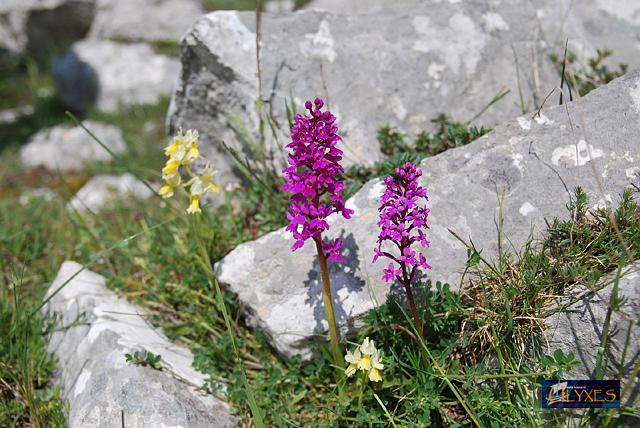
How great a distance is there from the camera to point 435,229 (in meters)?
2.95

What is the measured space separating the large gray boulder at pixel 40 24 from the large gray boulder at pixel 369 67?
955 centimetres

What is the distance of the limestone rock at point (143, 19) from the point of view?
1133 centimetres

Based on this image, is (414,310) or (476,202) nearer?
(414,310)

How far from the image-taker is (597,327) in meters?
2.41

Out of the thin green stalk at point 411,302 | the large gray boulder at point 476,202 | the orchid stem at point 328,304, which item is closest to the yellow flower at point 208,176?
the large gray boulder at point 476,202

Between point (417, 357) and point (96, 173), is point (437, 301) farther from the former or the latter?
point (96, 173)

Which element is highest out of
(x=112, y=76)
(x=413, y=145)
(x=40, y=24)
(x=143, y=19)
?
(x=40, y=24)

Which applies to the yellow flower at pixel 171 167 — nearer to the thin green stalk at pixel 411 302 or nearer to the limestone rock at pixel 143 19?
the thin green stalk at pixel 411 302

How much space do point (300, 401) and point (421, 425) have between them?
31.0 inches

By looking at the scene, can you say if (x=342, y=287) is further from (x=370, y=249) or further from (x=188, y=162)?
(x=188, y=162)

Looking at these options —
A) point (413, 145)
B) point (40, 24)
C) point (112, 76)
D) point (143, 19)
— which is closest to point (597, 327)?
point (413, 145)

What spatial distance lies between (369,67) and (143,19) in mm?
9273

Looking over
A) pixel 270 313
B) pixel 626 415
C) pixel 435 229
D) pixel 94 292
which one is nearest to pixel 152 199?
pixel 94 292

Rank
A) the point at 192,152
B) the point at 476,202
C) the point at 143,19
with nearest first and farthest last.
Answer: the point at 192,152, the point at 476,202, the point at 143,19
